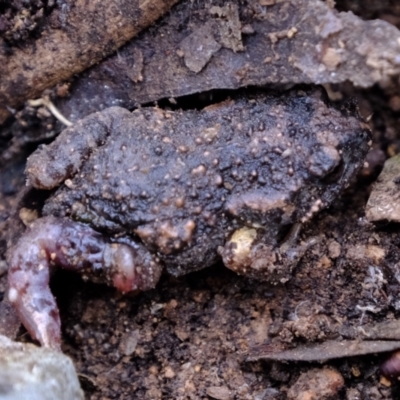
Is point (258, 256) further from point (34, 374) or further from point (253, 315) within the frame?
point (34, 374)

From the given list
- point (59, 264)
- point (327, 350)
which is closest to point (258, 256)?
point (327, 350)

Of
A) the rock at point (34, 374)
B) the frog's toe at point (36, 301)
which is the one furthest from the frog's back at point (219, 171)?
the rock at point (34, 374)

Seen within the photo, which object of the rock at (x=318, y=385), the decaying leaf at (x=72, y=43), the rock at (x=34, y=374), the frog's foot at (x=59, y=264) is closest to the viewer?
the rock at (x=34, y=374)

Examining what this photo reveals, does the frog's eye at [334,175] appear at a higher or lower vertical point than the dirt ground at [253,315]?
higher

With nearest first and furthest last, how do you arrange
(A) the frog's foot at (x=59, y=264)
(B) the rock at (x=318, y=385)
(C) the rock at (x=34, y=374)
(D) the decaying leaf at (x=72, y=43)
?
(C) the rock at (x=34, y=374), (B) the rock at (x=318, y=385), (A) the frog's foot at (x=59, y=264), (D) the decaying leaf at (x=72, y=43)

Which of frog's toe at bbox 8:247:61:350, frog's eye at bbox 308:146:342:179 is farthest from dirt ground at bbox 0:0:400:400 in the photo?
frog's eye at bbox 308:146:342:179

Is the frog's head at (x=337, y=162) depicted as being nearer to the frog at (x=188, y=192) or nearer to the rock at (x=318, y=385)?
the frog at (x=188, y=192)

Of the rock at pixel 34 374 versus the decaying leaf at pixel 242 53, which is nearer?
the rock at pixel 34 374

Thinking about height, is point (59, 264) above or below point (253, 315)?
above
